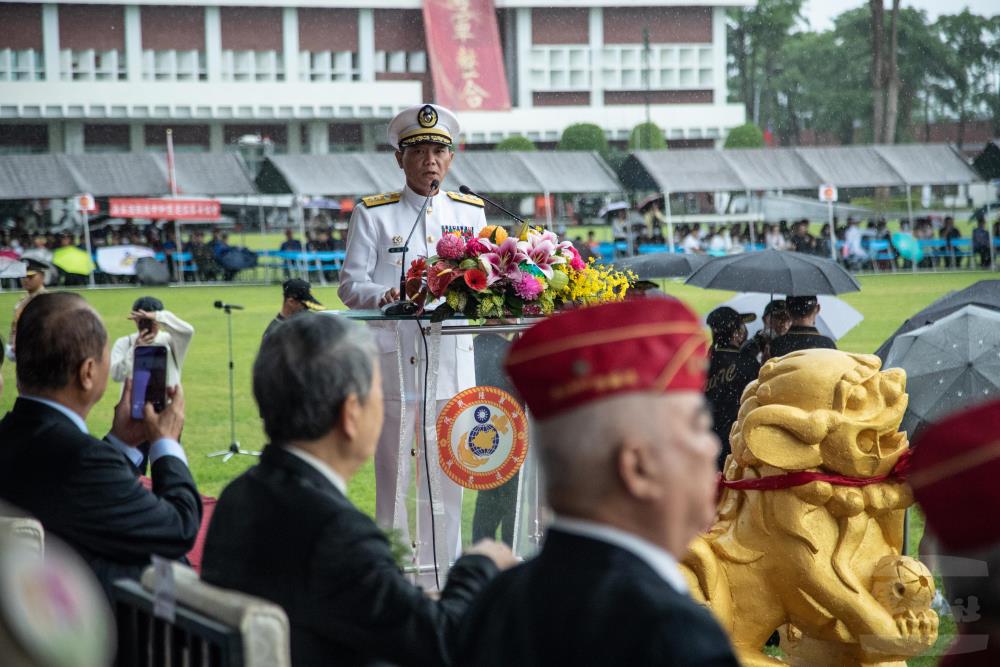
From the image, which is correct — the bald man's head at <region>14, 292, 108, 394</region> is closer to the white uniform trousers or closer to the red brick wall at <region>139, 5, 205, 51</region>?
the white uniform trousers

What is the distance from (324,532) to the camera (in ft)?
6.97

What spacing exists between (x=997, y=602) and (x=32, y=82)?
4713cm

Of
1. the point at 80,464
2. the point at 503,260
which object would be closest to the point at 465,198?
the point at 503,260

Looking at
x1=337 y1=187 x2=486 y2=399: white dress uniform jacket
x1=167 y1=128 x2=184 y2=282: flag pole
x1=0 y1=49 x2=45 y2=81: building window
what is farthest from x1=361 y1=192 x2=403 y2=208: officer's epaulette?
x1=0 y1=49 x2=45 y2=81: building window

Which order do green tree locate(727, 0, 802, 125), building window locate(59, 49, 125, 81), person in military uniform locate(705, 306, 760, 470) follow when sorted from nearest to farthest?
1. person in military uniform locate(705, 306, 760, 470)
2. building window locate(59, 49, 125, 81)
3. green tree locate(727, 0, 802, 125)

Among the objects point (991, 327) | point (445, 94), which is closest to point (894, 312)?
point (991, 327)

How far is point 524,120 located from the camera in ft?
170

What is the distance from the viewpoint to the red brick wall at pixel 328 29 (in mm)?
48906

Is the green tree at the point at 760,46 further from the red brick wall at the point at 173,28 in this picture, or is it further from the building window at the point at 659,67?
the red brick wall at the point at 173,28

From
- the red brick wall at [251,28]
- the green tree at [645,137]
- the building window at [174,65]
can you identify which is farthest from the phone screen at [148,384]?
the building window at [174,65]

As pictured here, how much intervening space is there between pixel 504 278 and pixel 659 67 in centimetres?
5054

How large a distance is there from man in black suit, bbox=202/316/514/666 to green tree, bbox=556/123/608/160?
47.0 m

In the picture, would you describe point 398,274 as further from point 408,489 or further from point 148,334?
point 148,334

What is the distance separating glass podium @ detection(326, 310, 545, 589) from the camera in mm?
4316
